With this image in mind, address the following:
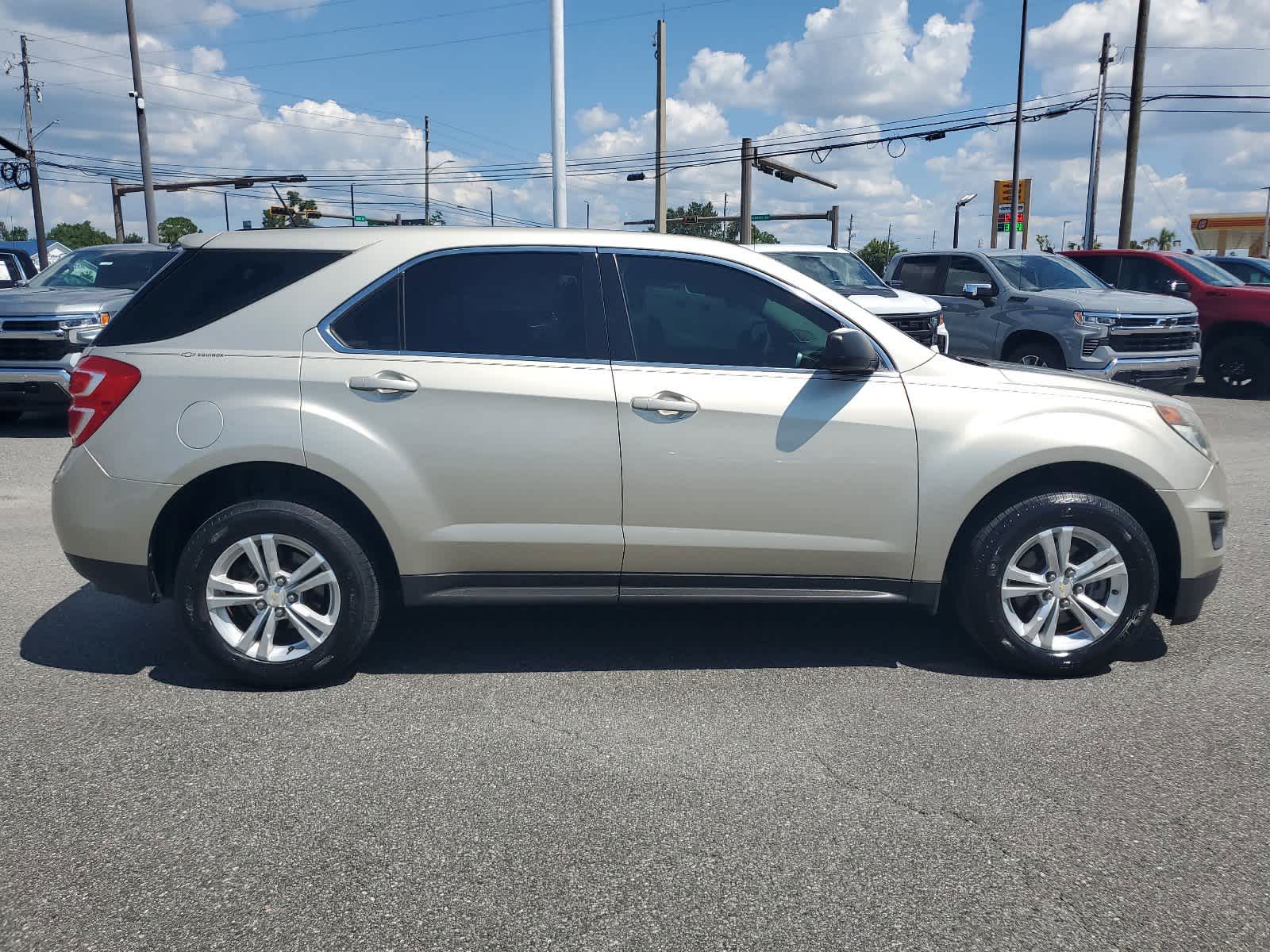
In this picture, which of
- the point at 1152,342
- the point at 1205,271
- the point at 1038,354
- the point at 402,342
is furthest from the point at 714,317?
the point at 1205,271

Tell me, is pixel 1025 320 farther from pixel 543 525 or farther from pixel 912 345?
pixel 543 525

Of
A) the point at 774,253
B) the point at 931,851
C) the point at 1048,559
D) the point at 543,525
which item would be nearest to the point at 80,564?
the point at 543,525

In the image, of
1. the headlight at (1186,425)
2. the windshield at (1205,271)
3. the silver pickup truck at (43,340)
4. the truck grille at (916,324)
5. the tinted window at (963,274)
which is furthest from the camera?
the windshield at (1205,271)

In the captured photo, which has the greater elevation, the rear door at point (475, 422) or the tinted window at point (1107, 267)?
the tinted window at point (1107, 267)

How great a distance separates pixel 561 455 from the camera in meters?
4.18

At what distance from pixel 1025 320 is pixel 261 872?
12020mm

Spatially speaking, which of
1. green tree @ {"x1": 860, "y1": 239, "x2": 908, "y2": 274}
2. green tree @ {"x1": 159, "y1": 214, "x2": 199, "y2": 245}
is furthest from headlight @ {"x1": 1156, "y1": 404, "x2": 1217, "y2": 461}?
green tree @ {"x1": 159, "y1": 214, "x2": 199, "y2": 245}

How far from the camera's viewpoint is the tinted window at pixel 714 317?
14.2 ft

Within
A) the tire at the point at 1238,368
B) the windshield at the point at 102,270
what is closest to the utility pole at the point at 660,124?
the tire at the point at 1238,368

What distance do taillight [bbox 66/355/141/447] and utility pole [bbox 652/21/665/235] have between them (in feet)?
69.9

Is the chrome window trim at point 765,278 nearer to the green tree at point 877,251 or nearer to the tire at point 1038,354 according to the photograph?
the tire at point 1038,354

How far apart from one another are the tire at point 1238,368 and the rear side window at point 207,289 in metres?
14.9

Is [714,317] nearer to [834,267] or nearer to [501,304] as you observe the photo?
[501,304]

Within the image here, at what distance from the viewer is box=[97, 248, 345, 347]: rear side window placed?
428 centimetres
